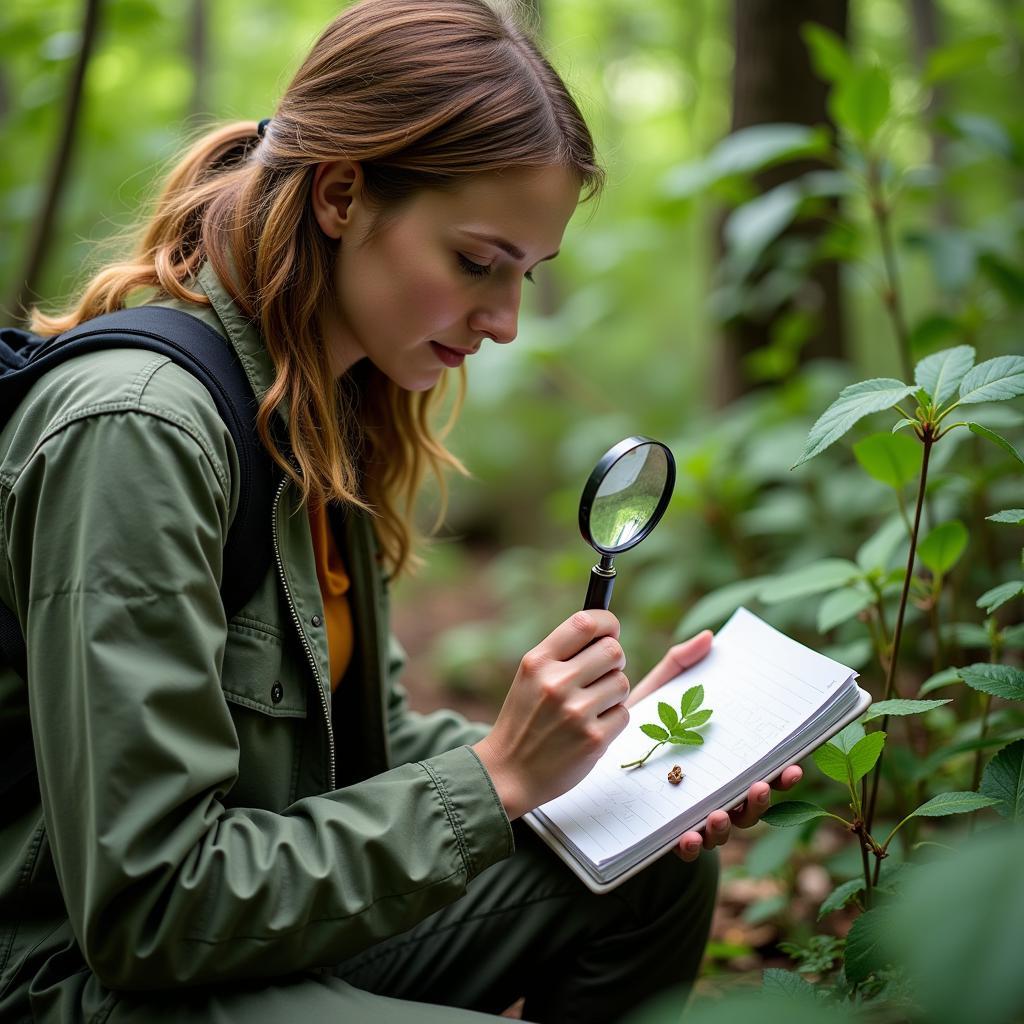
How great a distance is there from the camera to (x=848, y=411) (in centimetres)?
146

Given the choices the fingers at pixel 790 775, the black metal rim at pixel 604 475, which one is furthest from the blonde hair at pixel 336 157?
the fingers at pixel 790 775

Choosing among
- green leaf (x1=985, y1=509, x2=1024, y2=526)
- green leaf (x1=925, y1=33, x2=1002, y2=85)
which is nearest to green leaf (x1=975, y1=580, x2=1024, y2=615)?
green leaf (x1=985, y1=509, x2=1024, y2=526)

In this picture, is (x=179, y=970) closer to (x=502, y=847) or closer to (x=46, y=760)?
(x=46, y=760)

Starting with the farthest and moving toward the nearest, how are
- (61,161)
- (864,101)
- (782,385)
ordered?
(782,385), (61,161), (864,101)

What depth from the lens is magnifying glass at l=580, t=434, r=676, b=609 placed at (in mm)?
1468

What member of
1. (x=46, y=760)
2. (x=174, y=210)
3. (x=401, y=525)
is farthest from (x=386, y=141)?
(x=46, y=760)

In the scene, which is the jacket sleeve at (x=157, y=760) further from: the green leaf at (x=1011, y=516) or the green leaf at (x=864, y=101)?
the green leaf at (x=864, y=101)

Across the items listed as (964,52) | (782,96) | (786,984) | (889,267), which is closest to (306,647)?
(786,984)

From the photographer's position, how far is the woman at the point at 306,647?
1.23 metres

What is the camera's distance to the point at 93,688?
118cm

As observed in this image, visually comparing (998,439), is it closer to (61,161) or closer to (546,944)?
(546,944)

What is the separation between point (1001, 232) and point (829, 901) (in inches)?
117

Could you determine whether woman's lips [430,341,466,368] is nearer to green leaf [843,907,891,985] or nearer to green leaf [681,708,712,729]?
green leaf [681,708,712,729]

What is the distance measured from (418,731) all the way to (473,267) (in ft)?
3.23
